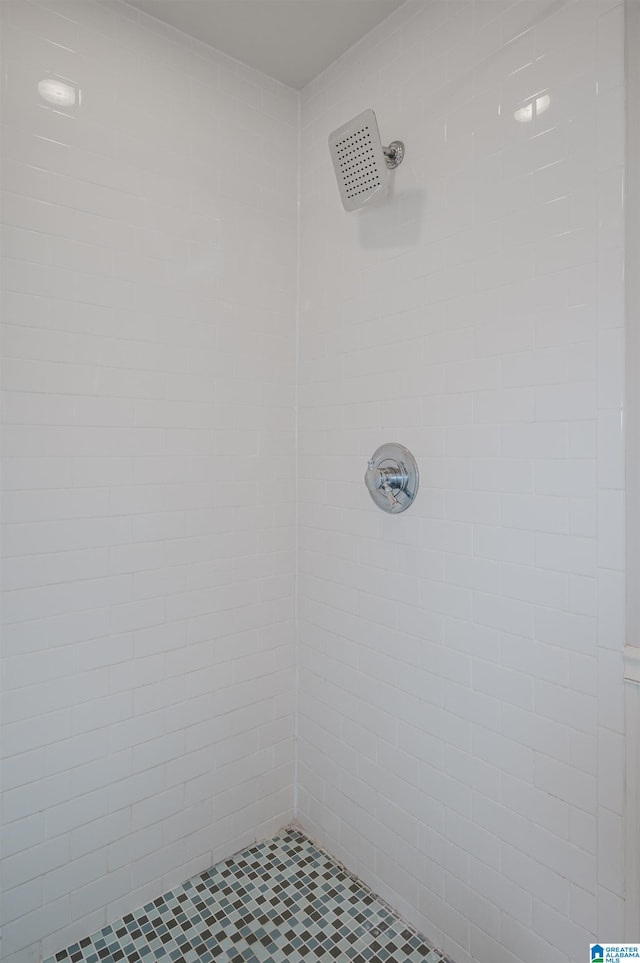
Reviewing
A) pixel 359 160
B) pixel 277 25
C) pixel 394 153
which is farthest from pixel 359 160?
pixel 277 25

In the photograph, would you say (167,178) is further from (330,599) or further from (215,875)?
(215,875)

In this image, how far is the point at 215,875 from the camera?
5.72 feet

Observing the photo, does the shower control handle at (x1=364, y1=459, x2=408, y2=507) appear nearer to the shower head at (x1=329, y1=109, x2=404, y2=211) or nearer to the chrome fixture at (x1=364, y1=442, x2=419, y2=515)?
the chrome fixture at (x1=364, y1=442, x2=419, y2=515)

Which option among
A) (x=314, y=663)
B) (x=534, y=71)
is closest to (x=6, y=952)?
(x=314, y=663)

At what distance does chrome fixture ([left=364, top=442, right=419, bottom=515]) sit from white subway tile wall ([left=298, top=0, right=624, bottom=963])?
3cm

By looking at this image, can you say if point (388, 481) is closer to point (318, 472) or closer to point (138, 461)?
point (318, 472)

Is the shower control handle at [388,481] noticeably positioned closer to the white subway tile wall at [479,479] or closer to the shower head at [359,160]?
the white subway tile wall at [479,479]

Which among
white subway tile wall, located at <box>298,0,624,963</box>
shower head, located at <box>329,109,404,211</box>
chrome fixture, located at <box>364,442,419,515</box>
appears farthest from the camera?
chrome fixture, located at <box>364,442,419,515</box>

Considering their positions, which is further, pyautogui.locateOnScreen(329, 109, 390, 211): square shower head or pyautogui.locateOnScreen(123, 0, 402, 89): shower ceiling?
pyautogui.locateOnScreen(123, 0, 402, 89): shower ceiling

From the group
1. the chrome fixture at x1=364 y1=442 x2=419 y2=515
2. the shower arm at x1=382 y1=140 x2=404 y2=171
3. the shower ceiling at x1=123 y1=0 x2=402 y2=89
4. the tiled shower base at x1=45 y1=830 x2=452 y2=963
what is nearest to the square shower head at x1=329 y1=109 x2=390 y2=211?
the shower arm at x1=382 y1=140 x2=404 y2=171

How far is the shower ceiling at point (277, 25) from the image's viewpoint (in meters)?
1.58

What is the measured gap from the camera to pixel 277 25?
1.66m

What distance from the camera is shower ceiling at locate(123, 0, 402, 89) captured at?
1.58 m

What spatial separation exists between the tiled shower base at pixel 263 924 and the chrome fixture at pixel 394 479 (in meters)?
1.16
